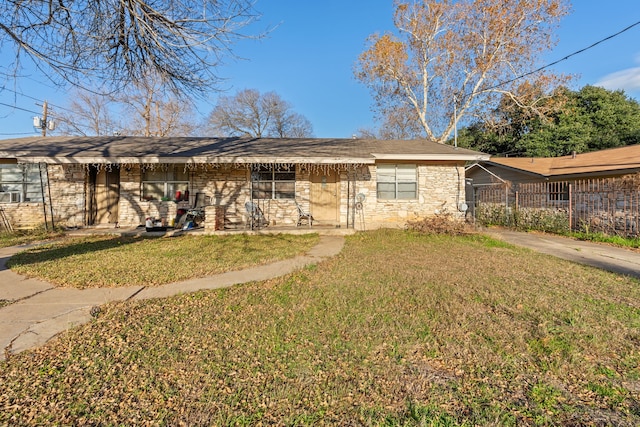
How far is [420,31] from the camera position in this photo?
19203mm

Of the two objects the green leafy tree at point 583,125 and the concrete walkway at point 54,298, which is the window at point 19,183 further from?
the green leafy tree at point 583,125

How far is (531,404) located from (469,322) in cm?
127

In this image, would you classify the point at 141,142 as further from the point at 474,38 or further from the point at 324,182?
the point at 474,38

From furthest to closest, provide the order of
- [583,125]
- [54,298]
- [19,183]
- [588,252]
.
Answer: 1. [583,125]
2. [19,183]
3. [588,252]
4. [54,298]

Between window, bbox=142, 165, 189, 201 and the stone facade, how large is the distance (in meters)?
0.20

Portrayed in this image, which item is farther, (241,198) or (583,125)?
(583,125)

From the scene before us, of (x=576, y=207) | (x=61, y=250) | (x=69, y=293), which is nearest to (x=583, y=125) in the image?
(x=576, y=207)

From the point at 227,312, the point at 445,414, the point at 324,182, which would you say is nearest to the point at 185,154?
the point at 324,182

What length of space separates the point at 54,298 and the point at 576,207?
14443 mm

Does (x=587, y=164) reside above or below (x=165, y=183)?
above

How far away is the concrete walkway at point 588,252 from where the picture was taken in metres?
6.26

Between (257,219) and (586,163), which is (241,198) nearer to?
(257,219)

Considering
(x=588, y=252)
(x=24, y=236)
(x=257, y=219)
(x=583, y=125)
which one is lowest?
(x=588, y=252)

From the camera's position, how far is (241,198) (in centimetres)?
1135
